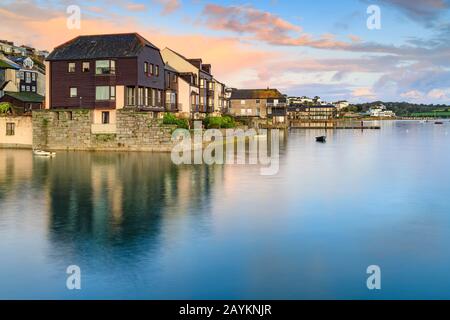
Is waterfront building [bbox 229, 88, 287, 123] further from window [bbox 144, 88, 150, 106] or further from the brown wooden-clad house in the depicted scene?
the brown wooden-clad house

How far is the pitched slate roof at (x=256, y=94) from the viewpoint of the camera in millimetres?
149500

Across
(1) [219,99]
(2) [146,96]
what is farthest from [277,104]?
(2) [146,96]

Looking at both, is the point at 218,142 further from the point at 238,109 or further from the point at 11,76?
the point at 238,109

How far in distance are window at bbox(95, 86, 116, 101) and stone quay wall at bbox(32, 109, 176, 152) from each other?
2.24m

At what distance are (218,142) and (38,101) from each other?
37.6 metres

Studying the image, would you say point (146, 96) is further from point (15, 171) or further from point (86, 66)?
point (15, 171)

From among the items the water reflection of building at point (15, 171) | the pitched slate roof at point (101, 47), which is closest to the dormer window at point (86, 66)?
the pitched slate roof at point (101, 47)

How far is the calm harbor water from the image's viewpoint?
14.0 m

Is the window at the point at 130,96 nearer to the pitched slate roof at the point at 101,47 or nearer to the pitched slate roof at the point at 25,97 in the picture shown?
the pitched slate roof at the point at 101,47

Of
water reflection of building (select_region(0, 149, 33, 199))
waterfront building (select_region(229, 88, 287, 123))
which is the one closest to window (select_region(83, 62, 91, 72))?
water reflection of building (select_region(0, 149, 33, 199))

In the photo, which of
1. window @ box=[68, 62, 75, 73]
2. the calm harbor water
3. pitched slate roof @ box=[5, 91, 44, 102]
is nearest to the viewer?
the calm harbor water

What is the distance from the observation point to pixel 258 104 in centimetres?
14975

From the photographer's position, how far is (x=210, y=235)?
19891 millimetres

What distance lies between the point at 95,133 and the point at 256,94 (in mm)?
99576
